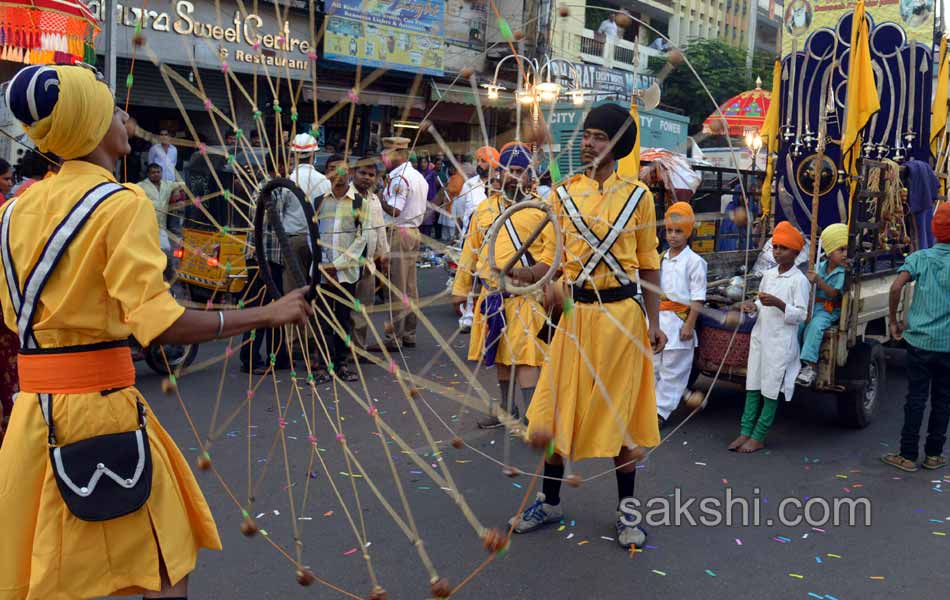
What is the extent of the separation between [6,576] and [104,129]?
3.80 feet

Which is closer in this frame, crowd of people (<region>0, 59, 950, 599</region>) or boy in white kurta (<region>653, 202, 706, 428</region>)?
crowd of people (<region>0, 59, 950, 599</region>)

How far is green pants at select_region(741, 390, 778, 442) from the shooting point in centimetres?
562

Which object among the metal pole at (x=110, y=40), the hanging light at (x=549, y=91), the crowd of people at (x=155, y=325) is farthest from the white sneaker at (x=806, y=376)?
the metal pole at (x=110, y=40)

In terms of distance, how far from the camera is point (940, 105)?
353 inches

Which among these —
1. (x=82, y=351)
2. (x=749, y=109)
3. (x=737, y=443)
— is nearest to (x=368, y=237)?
(x=737, y=443)

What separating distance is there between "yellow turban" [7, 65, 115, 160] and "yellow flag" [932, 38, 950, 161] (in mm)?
8740

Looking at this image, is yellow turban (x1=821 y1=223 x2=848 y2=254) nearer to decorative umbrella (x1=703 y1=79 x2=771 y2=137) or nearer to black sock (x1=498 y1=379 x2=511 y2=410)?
black sock (x1=498 y1=379 x2=511 y2=410)

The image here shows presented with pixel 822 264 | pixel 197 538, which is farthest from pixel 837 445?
pixel 197 538

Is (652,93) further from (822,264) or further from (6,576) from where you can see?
(822,264)

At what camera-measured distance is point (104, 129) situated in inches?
91.0

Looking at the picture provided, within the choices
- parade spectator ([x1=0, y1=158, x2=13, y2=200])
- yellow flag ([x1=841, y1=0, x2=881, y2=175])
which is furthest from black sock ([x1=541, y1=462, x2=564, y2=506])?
yellow flag ([x1=841, y1=0, x2=881, y2=175])

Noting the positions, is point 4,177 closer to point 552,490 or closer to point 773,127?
point 552,490

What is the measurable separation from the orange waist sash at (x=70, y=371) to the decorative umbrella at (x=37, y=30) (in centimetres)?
515

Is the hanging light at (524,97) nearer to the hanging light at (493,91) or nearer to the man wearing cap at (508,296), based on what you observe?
the hanging light at (493,91)
